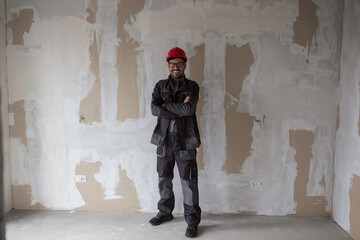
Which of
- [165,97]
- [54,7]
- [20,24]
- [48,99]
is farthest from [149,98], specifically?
[20,24]

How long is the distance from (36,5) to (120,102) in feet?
4.35

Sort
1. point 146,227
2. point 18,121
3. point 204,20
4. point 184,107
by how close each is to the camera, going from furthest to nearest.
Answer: point 18,121, point 204,20, point 146,227, point 184,107

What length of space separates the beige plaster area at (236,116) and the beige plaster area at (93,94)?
4.41 ft

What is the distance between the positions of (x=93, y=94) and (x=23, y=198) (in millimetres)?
1408

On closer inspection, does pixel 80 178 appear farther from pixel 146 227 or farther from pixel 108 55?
pixel 108 55

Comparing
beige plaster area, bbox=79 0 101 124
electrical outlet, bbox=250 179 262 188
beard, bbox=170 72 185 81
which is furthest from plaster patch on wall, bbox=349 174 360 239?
beige plaster area, bbox=79 0 101 124

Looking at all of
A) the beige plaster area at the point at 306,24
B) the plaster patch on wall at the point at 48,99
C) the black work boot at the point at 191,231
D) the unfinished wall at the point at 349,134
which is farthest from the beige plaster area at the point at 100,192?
the beige plaster area at the point at 306,24

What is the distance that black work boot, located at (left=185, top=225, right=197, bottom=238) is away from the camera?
2.67m

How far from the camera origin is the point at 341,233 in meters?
2.74

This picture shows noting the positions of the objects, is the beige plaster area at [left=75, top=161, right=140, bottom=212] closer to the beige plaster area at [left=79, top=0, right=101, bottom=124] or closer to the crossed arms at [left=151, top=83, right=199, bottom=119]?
the beige plaster area at [left=79, top=0, right=101, bottom=124]

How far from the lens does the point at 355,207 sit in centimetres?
262

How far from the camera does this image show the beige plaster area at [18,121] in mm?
3197

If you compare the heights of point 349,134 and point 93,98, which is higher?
point 93,98

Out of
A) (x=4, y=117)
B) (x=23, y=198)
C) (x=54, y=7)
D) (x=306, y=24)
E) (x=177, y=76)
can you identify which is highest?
(x=54, y=7)
